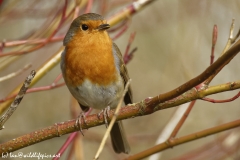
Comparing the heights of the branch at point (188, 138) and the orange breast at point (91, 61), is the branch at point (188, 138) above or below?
below

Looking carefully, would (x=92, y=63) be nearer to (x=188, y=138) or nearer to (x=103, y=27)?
(x=103, y=27)

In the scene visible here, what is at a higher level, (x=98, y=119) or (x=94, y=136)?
(x=98, y=119)

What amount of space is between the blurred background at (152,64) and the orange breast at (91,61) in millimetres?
435

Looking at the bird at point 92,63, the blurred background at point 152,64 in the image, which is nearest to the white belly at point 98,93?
the bird at point 92,63

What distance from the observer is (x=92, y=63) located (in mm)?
3389

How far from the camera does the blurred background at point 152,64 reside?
4.29m

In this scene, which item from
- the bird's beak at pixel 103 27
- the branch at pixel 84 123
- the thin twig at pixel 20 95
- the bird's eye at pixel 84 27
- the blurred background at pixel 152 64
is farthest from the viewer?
the blurred background at pixel 152 64

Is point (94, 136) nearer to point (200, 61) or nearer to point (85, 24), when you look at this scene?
point (85, 24)

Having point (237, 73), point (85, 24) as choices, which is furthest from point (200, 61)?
point (85, 24)

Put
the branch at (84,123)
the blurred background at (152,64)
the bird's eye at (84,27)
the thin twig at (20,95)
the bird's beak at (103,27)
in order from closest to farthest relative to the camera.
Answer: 1. the thin twig at (20,95)
2. the branch at (84,123)
3. the bird's beak at (103,27)
4. the bird's eye at (84,27)
5. the blurred background at (152,64)

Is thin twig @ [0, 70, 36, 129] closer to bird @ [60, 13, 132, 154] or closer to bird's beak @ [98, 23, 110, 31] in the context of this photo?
bird @ [60, 13, 132, 154]

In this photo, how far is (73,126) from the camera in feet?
8.89

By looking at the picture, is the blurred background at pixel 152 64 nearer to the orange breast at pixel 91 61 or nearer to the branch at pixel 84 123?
the orange breast at pixel 91 61

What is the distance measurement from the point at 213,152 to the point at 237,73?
1652 mm
